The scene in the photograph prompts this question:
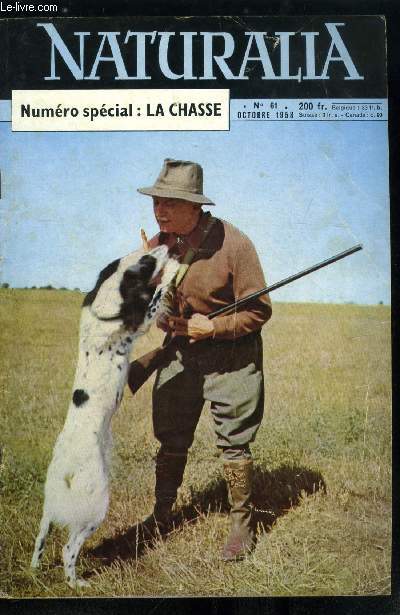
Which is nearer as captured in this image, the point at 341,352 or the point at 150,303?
the point at 150,303

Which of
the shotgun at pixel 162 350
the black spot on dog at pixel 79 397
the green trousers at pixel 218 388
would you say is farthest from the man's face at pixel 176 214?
the black spot on dog at pixel 79 397

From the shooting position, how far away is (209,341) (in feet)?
12.2

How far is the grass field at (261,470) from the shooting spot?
12.4 ft

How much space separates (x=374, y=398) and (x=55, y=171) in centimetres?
210

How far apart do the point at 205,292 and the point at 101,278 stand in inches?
21.7

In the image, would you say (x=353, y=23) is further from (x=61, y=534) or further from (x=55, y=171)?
(x=61, y=534)

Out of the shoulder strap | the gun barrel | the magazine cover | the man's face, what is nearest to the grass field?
the magazine cover

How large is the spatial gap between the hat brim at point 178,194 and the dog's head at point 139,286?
306 millimetres

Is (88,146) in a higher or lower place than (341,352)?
higher

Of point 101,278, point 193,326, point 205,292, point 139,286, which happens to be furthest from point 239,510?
point 101,278

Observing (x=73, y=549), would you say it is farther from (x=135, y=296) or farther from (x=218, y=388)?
(x=135, y=296)

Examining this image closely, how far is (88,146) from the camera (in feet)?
12.6

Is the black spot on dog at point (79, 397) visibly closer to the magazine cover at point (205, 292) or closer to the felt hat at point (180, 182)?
the magazine cover at point (205, 292)

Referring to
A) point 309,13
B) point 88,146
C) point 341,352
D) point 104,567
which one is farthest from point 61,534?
point 309,13
